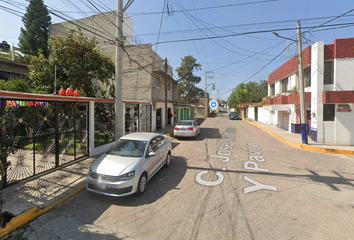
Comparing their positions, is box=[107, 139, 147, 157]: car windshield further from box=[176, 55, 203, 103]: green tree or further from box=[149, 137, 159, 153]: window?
box=[176, 55, 203, 103]: green tree

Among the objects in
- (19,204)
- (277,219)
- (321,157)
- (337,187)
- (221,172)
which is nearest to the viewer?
(277,219)

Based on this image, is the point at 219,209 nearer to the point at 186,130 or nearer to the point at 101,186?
the point at 101,186

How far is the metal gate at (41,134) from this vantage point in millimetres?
5086

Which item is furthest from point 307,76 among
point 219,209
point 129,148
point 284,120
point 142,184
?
point 142,184

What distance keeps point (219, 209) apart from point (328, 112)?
1106 cm

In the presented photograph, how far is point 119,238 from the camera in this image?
3164mm

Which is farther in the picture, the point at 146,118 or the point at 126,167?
the point at 146,118

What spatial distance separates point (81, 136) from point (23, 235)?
15.7ft

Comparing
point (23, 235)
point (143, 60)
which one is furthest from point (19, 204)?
point (143, 60)

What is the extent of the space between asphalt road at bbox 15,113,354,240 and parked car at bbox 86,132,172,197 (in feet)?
1.22

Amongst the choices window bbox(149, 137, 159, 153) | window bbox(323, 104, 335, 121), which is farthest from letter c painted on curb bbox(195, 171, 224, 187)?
window bbox(323, 104, 335, 121)

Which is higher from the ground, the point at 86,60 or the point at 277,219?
the point at 86,60

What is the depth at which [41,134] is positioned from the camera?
5855 mm

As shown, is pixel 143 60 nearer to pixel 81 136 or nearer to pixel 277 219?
pixel 81 136
